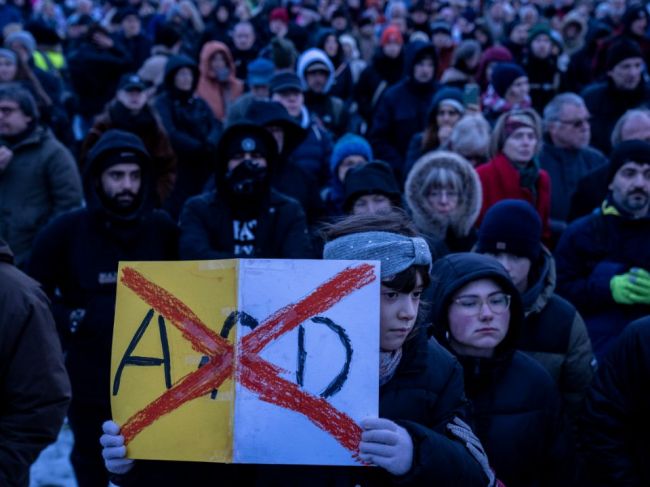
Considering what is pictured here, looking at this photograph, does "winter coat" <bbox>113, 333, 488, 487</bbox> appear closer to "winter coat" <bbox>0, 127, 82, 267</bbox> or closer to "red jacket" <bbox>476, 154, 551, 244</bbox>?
"red jacket" <bbox>476, 154, 551, 244</bbox>

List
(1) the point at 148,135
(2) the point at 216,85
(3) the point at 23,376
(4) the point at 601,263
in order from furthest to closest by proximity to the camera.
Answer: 1. (2) the point at 216,85
2. (1) the point at 148,135
3. (4) the point at 601,263
4. (3) the point at 23,376

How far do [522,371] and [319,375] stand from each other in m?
1.32

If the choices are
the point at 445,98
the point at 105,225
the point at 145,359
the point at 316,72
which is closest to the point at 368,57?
the point at 316,72

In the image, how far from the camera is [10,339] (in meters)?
2.70

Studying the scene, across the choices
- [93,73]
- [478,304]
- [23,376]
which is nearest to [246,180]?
[478,304]

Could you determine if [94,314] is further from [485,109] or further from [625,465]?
[485,109]

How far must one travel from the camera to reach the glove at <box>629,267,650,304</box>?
13.8 feet

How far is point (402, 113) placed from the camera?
8188mm

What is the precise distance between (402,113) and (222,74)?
186cm

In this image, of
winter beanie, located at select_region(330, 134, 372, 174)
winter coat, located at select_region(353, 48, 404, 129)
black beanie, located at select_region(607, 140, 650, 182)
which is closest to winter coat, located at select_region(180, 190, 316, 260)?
winter beanie, located at select_region(330, 134, 372, 174)

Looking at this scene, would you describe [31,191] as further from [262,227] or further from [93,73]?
[93,73]

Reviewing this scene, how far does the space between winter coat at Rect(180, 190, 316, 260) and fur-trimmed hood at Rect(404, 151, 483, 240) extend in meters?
0.72

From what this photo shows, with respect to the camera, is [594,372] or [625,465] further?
[594,372]

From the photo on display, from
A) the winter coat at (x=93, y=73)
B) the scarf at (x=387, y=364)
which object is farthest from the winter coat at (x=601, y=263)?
the winter coat at (x=93, y=73)
